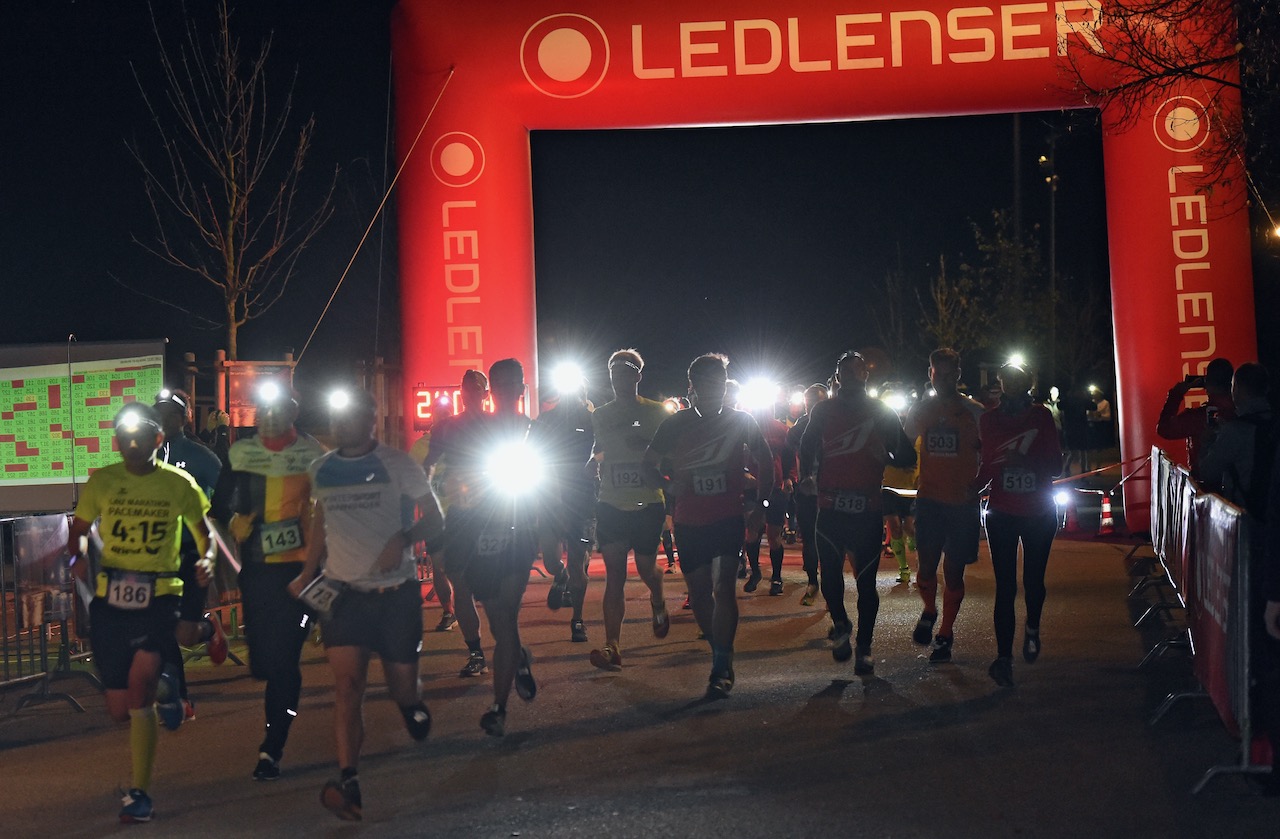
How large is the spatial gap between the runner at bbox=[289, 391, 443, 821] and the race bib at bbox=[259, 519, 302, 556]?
63 centimetres

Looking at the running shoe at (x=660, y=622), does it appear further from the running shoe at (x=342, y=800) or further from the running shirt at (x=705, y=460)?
the running shoe at (x=342, y=800)

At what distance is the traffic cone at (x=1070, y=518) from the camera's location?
19000 mm

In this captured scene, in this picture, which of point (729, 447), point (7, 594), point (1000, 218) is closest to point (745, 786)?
point (729, 447)

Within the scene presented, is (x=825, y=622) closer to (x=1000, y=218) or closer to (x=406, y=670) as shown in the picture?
(x=406, y=670)

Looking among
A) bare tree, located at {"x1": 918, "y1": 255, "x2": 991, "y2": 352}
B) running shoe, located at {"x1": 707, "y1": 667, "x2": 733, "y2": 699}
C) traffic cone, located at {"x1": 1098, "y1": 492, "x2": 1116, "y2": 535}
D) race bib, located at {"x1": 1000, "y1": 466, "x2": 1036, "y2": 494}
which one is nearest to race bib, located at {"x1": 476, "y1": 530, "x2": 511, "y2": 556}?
running shoe, located at {"x1": 707, "y1": 667, "x2": 733, "y2": 699}

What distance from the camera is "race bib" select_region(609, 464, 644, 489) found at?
924 cm

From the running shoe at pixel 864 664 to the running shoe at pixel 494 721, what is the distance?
258cm

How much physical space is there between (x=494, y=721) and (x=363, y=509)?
175 cm

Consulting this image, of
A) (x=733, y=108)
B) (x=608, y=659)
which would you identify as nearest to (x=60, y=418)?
(x=733, y=108)

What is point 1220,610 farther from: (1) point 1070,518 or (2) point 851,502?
(1) point 1070,518

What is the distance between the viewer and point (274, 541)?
6887 mm

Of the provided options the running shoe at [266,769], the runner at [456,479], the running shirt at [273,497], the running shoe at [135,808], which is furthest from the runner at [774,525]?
the running shoe at [135,808]

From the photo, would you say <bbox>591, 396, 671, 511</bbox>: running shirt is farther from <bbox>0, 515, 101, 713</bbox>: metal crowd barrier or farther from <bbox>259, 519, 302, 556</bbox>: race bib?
<bbox>0, 515, 101, 713</bbox>: metal crowd barrier

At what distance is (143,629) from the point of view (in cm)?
629
